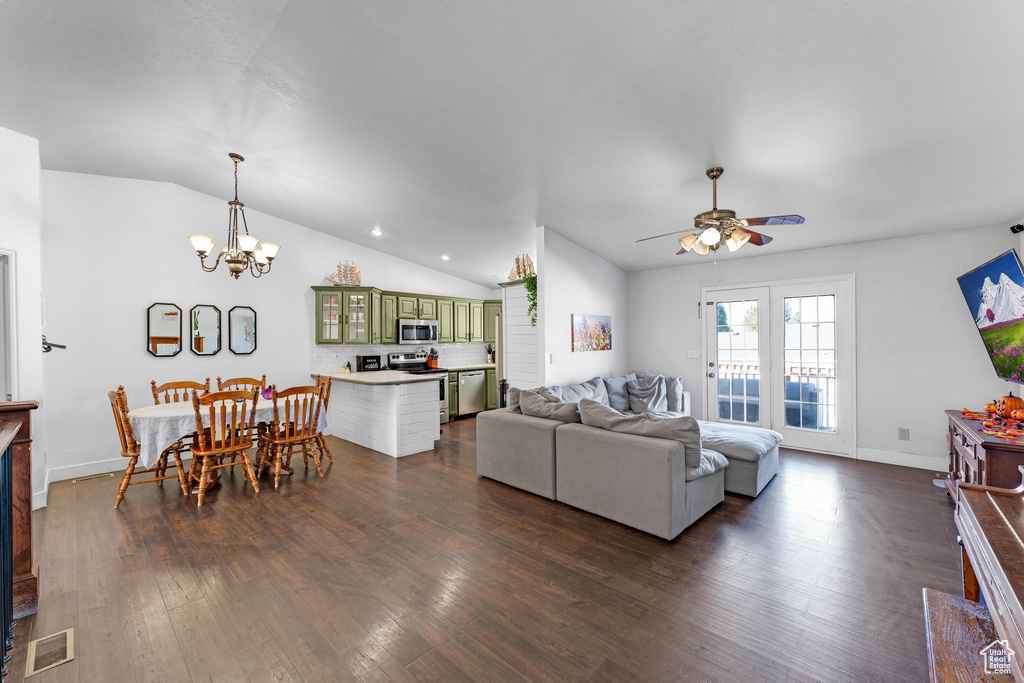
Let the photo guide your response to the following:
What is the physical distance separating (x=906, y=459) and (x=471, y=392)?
18.7ft

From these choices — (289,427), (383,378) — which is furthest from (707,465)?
(289,427)

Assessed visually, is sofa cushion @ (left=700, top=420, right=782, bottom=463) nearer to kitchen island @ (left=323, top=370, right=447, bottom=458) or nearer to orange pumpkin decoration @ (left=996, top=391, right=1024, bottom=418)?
orange pumpkin decoration @ (left=996, top=391, right=1024, bottom=418)

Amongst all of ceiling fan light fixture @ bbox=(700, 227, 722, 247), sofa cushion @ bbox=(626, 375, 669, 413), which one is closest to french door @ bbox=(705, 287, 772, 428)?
sofa cushion @ bbox=(626, 375, 669, 413)

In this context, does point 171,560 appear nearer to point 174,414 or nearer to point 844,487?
point 174,414

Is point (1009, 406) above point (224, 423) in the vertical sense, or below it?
above

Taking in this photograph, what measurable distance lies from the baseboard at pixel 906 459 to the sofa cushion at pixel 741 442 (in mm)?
1550

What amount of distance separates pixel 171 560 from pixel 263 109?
3190mm

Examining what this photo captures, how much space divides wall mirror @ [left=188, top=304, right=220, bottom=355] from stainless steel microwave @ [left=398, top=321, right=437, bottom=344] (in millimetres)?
2427

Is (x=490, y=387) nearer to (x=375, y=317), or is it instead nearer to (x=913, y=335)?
(x=375, y=317)

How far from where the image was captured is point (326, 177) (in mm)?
4262

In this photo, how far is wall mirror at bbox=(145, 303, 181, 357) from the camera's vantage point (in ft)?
15.8

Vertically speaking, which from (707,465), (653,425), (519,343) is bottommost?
(707,465)

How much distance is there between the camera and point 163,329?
16.0 feet

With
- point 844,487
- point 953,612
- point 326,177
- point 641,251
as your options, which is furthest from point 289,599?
point 641,251
